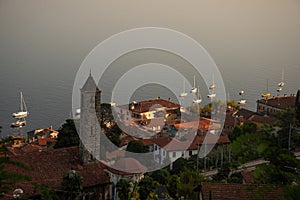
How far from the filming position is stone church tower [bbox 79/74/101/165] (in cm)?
735

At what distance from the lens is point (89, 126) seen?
7734 millimetres

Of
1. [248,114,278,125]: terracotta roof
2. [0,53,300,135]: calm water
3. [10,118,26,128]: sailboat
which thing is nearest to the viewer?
[248,114,278,125]: terracotta roof

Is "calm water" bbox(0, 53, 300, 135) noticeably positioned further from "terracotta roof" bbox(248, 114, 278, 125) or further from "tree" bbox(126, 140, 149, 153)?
"tree" bbox(126, 140, 149, 153)

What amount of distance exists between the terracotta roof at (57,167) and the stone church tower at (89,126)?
0.15 meters

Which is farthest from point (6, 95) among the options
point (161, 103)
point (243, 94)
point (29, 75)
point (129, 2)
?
point (129, 2)

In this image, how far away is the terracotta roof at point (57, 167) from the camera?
6637 millimetres

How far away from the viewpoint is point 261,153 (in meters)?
1.69

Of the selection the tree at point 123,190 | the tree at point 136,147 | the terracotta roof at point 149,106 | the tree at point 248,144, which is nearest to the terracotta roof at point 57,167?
the tree at point 123,190

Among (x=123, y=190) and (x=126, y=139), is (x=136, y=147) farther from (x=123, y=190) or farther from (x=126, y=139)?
(x=123, y=190)

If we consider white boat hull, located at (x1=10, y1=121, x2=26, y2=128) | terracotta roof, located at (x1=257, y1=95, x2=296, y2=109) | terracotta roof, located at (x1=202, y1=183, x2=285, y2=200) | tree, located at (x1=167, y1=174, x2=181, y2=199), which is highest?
terracotta roof, located at (x1=202, y1=183, x2=285, y2=200)

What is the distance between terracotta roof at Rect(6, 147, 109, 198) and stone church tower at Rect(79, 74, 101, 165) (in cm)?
15

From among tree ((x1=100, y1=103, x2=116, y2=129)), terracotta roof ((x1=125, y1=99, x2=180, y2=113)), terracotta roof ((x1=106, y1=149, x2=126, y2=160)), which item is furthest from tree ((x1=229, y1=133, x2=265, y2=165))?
terracotta roof ((x1=125, y1=99, x2=180, y2=113))

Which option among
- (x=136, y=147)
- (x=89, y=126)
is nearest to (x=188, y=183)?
(x=89, y=126)

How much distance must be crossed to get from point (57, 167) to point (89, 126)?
1.04 meters
